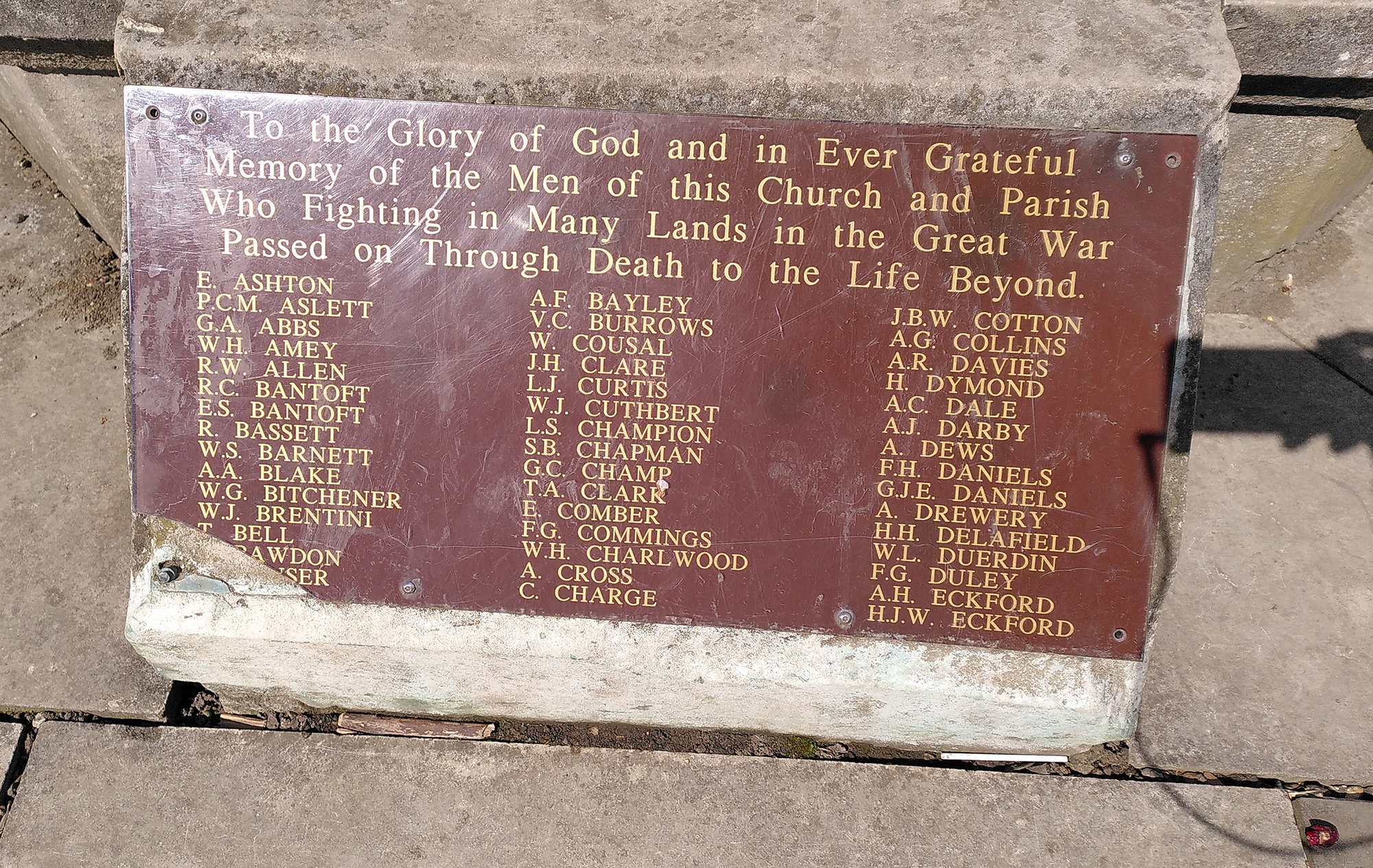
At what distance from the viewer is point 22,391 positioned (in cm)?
352

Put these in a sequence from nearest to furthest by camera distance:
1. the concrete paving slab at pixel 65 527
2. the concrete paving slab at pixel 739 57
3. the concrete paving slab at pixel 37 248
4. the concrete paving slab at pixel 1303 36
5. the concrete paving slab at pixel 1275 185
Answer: the concrete paving slab at pixel 739 57
the concrete paving slab at pixel 1303 36
the concrete paving slab at pixel 65 527
the concrete paving slab at pixel 1275 185
the concrete paving slab at pixel 37 248

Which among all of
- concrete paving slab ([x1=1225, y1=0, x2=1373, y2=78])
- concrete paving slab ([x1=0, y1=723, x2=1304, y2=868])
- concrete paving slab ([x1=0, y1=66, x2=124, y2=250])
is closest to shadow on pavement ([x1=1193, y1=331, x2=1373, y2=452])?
concrete paving slab ([x1=1225, y1=0, x2=1373, y2=78])

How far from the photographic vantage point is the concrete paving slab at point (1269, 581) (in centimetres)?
287

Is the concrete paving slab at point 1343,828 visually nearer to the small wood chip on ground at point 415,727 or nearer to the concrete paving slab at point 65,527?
the small wood chip on ground at point 415,727

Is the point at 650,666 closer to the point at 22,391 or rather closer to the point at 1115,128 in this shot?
the point at 1115,128

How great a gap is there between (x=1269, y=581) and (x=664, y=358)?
7.50 feet

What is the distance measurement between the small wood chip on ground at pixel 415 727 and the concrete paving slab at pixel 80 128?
193 centimetres

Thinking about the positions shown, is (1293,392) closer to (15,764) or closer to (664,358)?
(664,358)

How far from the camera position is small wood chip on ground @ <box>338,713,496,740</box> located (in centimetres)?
293

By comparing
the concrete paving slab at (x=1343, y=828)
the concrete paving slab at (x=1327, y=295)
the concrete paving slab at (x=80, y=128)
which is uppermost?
the concrete paving slab at (x=80, y=128)

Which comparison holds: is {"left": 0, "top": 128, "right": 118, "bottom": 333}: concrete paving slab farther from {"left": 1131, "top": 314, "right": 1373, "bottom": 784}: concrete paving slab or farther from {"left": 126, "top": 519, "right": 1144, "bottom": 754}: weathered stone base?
{"left": 1131, "top": 314, "right": 1373, "bottom": 784}: concrete paving slab

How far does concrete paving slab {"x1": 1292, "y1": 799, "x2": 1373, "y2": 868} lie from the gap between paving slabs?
0.02 meters

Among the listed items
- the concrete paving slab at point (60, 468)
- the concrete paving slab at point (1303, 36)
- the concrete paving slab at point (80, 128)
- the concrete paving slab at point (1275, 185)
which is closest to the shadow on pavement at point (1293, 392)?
the concrete paving slab at point (1275, 185)

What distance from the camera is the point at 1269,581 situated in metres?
3.15
